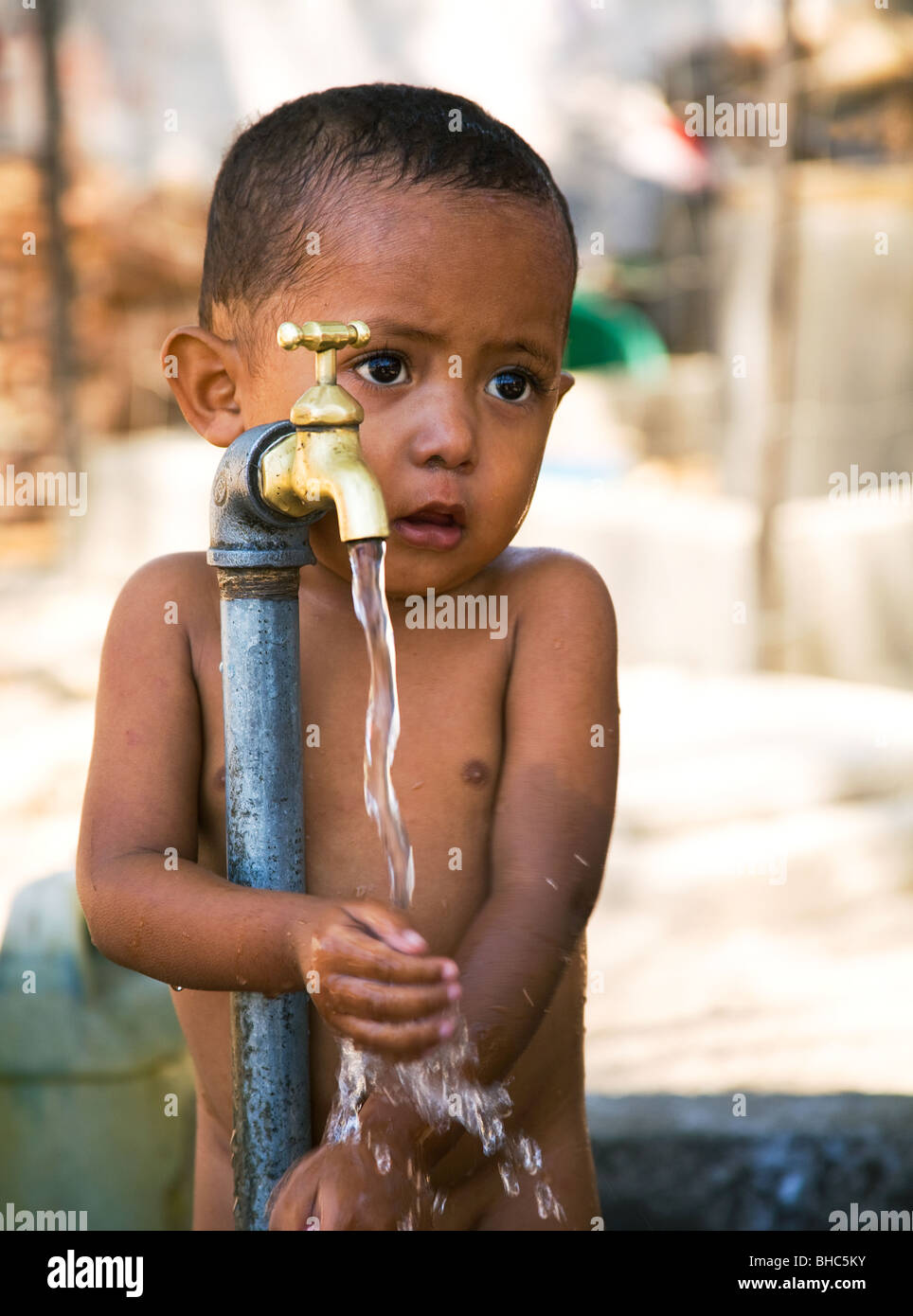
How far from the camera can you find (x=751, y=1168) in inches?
92.1

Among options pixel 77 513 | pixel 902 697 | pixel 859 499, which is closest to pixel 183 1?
pixel 77 513

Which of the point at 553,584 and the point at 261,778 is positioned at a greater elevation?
the point at 553,584

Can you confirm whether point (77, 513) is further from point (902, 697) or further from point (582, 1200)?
point (582, 1200)

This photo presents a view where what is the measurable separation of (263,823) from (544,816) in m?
0.31

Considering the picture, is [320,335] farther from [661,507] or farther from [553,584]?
[661,507]

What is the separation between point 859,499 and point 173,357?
17.2 feet

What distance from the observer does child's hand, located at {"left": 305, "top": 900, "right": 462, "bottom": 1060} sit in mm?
1073

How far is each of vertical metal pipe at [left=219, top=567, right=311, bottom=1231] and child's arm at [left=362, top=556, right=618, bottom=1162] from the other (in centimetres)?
12
